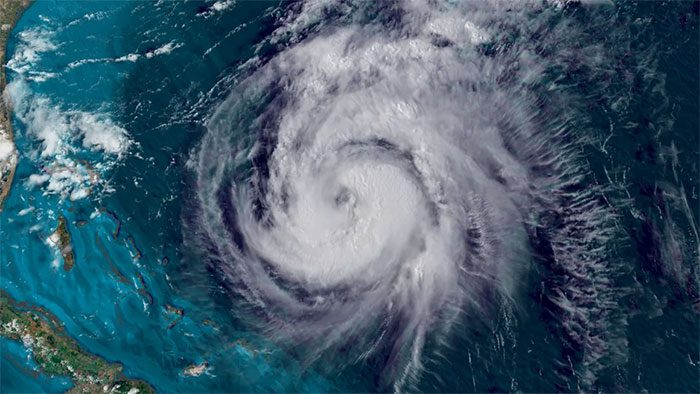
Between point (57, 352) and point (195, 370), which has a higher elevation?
point (57, 352)

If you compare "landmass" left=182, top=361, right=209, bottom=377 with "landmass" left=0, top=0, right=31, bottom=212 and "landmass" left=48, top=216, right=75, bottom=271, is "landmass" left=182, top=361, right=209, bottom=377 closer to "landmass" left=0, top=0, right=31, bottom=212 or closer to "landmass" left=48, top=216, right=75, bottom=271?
"landmass" left=48, top=216, right=75, bottom=271

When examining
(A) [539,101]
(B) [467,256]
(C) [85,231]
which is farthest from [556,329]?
(C) [85,231]

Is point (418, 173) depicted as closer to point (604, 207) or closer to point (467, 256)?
point (467, 256)

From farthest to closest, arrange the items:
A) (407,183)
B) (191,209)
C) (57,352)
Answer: (57,352) → (191,209) → (407,183)

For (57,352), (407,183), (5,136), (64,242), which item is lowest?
(57,352)

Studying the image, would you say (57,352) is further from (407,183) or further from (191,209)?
(407,183)

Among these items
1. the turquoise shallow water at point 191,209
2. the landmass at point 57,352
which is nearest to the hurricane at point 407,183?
the turquoise shallow water at point 191,209

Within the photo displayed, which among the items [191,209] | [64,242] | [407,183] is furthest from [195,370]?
[407,183]
